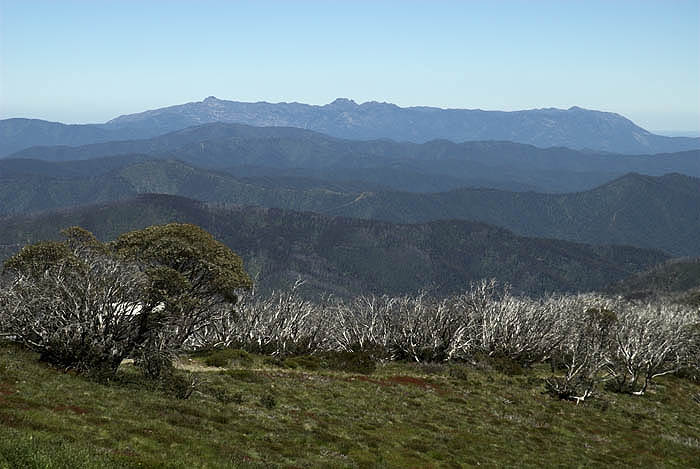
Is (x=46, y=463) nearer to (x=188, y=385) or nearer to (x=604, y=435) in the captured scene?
(x=188, y=385)

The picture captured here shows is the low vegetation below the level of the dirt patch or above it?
above

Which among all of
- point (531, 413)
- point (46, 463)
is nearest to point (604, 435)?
point (531, 413)

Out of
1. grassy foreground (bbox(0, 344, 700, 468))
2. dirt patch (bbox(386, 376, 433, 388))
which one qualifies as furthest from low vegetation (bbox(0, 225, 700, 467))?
dirt patch (bbox(386, 376, 433, 388))

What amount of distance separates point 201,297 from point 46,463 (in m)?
25.2

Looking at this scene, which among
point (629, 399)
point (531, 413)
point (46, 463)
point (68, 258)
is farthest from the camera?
point (629, 399)

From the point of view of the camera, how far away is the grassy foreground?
20000mm

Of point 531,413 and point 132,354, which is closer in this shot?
point 132,354

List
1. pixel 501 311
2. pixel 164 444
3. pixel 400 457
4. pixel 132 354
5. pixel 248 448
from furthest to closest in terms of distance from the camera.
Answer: pixel 501 311, pixel 132 354, pixel 400 457, pixel 248 448, pixel 164 444

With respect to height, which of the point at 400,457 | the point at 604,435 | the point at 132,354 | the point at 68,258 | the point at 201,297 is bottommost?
the point at 604,435

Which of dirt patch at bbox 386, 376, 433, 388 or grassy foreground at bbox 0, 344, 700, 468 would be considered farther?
dirt patch at bbox 386, 376, 433, 388

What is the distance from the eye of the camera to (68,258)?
3844cm

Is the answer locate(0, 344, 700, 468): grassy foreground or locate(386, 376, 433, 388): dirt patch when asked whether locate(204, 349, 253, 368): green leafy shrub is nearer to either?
locate(0, 344, 700, 468): grassy foreground

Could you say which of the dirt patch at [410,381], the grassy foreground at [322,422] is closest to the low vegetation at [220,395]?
the grassy foreground at [322,422]

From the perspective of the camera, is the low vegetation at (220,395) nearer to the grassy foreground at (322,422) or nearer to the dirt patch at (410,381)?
the grassy foreground at (322,422)
